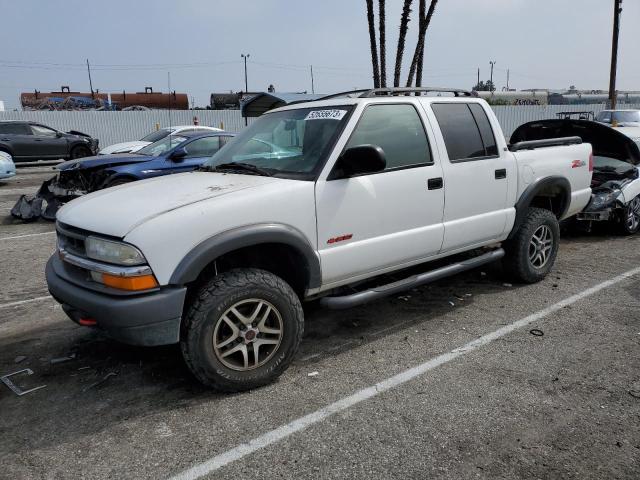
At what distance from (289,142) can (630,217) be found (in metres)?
5.90

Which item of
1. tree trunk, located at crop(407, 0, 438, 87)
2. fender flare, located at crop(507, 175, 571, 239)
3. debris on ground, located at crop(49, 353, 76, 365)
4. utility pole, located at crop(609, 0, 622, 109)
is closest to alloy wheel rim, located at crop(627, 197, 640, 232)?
fender flare, located at crop(507, 175, 571, 239)

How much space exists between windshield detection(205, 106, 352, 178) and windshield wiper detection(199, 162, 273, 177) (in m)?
0.04

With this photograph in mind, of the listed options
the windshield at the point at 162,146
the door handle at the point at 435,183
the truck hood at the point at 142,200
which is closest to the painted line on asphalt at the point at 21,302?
the truck hood at the point at 142,200

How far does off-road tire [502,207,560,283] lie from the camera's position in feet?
16.6

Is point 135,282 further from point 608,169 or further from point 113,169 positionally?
point 608,169

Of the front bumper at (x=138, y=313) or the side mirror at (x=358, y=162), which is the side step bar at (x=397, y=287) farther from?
the front bumper at (x=138, y=313)

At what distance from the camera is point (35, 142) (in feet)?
60.7

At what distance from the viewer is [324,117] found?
12.7ft

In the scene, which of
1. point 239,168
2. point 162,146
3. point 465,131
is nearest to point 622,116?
point 162,146

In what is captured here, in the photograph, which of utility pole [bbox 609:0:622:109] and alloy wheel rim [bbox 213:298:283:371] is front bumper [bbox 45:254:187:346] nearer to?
alloy wheel rim [bbox 213:298:283:371]

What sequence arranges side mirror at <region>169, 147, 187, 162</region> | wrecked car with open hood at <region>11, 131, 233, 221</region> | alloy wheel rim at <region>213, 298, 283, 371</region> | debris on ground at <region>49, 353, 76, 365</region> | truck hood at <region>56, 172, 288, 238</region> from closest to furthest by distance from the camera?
truck hood at <region>56, 172, 288, 238</region> → alloy wheel rim at <region>213, 298, 283, 371</region> → debris on ground at <region>49, 353, 76, 365</region> → side mirror at <region>169, 147, 187, 162</region> → wrecked car with open hood at <region>11, 131, 233, 221</region>

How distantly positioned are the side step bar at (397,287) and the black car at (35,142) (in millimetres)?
18095

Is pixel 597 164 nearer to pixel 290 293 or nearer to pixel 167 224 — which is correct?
pixel 290 293

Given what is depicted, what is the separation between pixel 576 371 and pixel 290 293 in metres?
2.00
